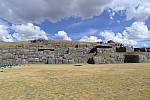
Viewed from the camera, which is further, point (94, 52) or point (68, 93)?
point (94, 52)

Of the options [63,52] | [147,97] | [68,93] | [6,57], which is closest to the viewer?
[147,97]

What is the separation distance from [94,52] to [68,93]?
3031 cm

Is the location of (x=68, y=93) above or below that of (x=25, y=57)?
below

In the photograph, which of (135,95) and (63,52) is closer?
(135,95)

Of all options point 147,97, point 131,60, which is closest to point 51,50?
point 131,60

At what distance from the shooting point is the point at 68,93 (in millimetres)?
10453

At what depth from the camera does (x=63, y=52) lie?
39.4m

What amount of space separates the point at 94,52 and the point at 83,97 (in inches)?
1226

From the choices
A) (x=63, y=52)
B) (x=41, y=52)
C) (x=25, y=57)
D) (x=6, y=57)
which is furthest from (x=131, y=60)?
(x=6, y=57)

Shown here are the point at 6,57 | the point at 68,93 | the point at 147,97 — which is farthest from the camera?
the point at 6,57

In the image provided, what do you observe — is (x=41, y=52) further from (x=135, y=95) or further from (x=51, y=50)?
(x=135, y=95)

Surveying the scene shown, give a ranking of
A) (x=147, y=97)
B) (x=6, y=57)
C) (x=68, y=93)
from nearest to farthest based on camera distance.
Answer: (x=147, y=97) < (x=68, y=93) < (x=6, y=57)

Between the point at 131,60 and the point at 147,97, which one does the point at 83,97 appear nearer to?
the point at 147,97

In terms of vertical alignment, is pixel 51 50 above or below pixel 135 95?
above
